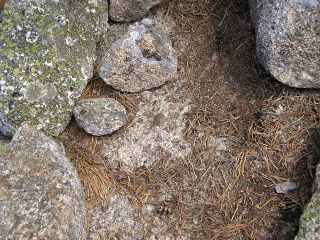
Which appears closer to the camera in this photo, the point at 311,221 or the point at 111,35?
the point at 311,221

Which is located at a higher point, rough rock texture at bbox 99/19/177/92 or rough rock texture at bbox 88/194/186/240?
rough rock texture at bbox 99/19/177/92

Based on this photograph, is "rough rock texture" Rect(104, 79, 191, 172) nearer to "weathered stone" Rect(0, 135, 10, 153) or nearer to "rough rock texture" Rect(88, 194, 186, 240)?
"rough rock texture" Rect(88, 194, 186, 240)

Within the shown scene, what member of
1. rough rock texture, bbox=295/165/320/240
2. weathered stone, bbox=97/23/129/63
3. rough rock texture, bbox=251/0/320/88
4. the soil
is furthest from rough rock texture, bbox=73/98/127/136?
rough rock texture, bbox=295/165/320/240

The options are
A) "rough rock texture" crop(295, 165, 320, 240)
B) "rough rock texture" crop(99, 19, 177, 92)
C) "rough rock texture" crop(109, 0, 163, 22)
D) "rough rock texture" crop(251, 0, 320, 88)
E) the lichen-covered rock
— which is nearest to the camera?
"rough rock texture" crop(295, 165, 320, 240)

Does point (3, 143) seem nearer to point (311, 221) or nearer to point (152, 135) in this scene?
point (152, 135)

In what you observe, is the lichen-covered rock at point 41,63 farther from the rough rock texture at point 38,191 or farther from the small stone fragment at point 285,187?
the small stone fragment at point 285,187

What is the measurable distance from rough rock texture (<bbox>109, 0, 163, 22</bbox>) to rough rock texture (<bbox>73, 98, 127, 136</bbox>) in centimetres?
81

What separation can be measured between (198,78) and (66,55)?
113cm

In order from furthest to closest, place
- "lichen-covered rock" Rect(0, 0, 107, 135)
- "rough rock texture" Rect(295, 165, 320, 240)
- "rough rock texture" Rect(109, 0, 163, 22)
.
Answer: "rough rock texture" Rect(109, 0, 163, 22), "lichen-covered rock" Rect(0, 0, 107, 135), "rough rock texture" Rect(295, 165, 320, 240)

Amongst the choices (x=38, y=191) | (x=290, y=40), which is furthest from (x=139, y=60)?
(x=38, y=191)

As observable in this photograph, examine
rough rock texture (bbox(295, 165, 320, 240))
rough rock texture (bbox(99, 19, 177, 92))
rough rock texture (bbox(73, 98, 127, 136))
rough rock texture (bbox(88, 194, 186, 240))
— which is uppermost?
rough rock texture (bbox(99, 19, 177, 92))

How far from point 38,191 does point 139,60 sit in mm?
1286

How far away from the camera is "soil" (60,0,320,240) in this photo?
2.58 meters

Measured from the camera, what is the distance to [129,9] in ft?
10.2
